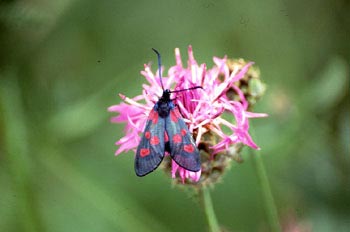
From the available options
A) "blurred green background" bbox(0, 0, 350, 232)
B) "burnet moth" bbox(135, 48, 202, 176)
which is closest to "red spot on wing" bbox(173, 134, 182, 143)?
"burnet moth" bbox(135, 48, 202, 176)

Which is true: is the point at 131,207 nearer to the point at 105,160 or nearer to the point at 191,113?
the point at 105,160

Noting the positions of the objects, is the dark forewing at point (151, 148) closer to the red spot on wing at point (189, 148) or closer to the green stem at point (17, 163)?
the red spot on wing at point (189, 148)

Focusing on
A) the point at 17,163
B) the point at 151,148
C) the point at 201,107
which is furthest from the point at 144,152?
the point at 17,163

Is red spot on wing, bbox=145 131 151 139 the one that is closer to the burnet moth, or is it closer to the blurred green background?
the burnet moth

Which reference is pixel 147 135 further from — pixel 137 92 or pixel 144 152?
pixel 137 92

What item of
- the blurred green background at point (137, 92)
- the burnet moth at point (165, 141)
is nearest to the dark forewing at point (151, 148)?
the burnet moth at point (165, 141)

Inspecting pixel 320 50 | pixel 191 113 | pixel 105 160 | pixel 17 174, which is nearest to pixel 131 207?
pixel 105 160

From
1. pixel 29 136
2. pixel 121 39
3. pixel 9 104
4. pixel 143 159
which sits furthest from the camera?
pixel 121 39
